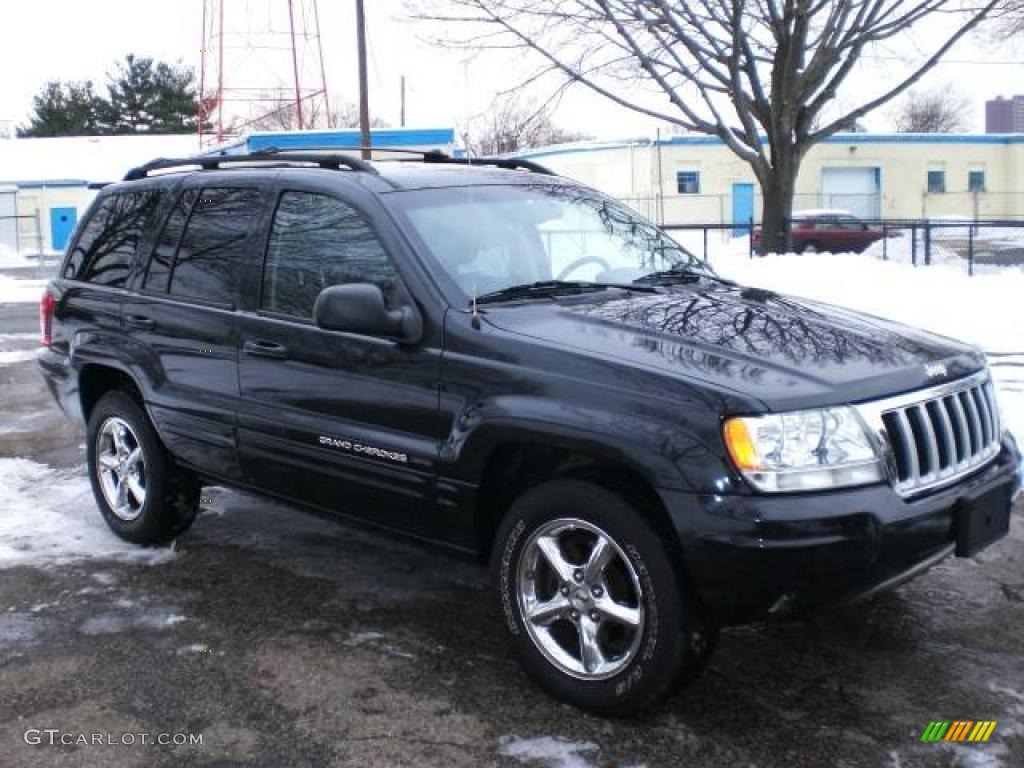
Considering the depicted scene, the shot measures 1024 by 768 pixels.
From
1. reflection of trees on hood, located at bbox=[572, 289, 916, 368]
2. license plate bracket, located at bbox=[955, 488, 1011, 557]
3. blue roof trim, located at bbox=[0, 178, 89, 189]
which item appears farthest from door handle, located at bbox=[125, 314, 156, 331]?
blue roof trim, located at bbox=[0, 178, 89, 189]

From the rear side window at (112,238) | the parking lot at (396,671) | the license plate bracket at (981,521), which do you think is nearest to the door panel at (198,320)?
the rear side window at (112,238)

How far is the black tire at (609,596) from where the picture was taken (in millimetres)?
3385

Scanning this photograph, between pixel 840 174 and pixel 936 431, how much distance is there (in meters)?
47.8

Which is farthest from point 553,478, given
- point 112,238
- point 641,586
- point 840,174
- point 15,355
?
point 840,174

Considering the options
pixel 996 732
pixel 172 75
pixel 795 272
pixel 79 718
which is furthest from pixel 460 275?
pixel 172 75

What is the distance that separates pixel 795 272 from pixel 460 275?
45.3 ft

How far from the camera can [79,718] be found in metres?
3.69

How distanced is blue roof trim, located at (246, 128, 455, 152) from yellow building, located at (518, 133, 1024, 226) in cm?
1468

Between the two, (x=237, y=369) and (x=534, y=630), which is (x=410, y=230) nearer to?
(x=237, y=369)

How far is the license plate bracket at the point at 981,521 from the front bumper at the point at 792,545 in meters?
0.21

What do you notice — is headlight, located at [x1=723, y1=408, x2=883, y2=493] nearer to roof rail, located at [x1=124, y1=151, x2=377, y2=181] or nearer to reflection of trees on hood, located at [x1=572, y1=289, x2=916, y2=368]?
reflection of trees on hood, located at [x1=572, y1=289, x2=916, y2=368]

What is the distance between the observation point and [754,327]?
12.9 feet

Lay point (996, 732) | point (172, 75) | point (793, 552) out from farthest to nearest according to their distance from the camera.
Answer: point (172, 75)
point (996, 732)
point (793, 552)

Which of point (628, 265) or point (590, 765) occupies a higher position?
point (628, 265)
